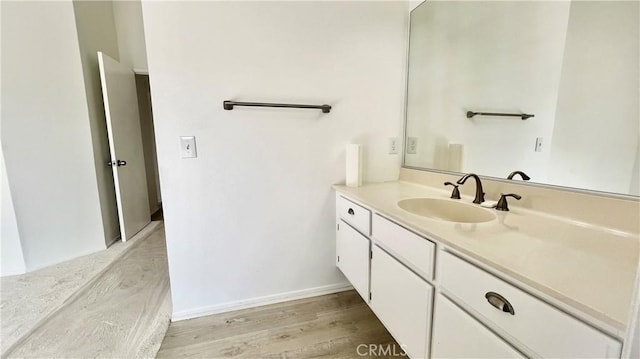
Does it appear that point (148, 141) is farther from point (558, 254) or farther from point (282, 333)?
point (558, 254)

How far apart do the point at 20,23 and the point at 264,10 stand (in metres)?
2.15

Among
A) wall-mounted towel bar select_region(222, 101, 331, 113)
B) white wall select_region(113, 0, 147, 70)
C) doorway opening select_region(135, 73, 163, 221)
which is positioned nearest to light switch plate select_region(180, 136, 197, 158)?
wall-mounted towel bar select_region(222, 101, 331, 113)

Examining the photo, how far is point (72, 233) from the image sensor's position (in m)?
2.44

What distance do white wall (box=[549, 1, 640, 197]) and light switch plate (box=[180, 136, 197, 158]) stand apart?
1769 mm

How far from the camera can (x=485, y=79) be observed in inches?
57.4

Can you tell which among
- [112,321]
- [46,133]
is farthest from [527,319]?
[46,133]

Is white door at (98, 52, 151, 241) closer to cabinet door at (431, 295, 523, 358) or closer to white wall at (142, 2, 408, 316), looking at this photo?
white wall at (142, 2, 408, 316)

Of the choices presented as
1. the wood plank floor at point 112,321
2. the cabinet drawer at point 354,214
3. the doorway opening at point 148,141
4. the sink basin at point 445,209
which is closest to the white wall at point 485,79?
the sink basin at point 445,209

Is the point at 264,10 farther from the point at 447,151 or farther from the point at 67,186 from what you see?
the point at 67,186

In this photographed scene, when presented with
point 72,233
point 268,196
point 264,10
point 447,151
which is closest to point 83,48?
point 72,233

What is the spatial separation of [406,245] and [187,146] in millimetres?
1287

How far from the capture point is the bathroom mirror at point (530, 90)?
96 centimetres

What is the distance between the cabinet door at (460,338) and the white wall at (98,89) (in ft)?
10.2

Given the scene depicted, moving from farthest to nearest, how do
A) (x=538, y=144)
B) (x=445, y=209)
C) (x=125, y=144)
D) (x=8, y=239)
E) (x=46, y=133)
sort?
(x=125, y=144), (x=46, y=133), (x=8, y=239), (x=445, y=209), (x=538, y=144)
